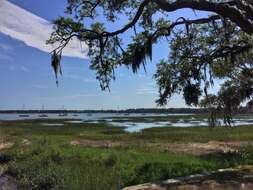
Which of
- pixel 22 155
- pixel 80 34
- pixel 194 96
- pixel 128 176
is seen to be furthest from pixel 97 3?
pixel 22 155

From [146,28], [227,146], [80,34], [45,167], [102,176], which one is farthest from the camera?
[227,146]

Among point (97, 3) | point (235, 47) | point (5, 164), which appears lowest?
point (5, 164)

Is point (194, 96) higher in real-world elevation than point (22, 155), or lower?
higher

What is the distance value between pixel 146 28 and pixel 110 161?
6.35 m

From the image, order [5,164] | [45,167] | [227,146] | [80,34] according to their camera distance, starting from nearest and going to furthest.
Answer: [80,34] < [45,167] < [5,164] < [227,146]

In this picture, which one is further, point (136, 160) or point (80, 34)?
point (136, 160)

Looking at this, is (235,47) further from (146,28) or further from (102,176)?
(102,176)

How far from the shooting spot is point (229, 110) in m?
20.3

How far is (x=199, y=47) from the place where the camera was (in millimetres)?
21312

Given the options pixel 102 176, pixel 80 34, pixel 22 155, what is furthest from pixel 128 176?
pixel 22 155

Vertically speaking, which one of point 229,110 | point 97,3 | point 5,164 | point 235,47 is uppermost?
point 97,3

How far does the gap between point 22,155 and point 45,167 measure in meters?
5.78

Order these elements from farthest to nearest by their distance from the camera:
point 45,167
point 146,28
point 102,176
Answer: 1. point 45,167
2. point 146,28
3. point 102,176

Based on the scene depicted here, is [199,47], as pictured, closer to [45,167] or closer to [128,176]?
[128,176]
